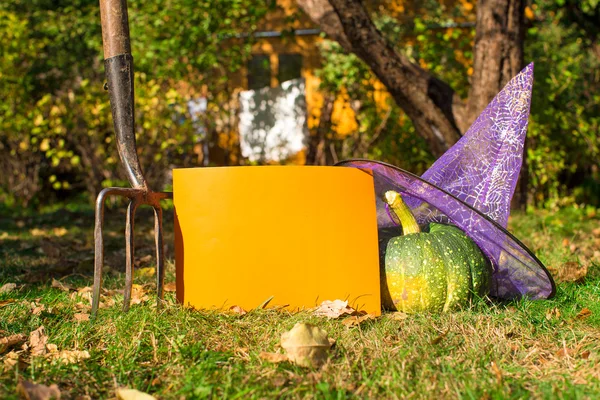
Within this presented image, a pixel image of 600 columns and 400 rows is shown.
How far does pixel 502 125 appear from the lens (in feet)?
8.42

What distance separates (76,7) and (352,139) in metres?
5.31

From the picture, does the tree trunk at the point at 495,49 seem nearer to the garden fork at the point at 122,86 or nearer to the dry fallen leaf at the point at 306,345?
the garden fork at the point at 122,86

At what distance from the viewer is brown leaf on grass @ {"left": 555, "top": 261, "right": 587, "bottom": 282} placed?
9.26 ft

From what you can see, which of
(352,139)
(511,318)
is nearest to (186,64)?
(352,139)

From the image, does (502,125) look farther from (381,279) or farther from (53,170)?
(53,170)

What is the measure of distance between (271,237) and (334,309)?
33 centimetres

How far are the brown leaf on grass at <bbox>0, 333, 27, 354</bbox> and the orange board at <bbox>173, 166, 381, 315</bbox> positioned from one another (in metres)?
0.57

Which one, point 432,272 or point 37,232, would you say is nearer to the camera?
point 432,272

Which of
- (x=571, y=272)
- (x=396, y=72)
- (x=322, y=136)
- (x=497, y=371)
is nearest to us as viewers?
(x=497, y=371)


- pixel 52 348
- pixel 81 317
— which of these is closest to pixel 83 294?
pixel 81 317

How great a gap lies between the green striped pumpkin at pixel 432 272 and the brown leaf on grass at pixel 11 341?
4.14 ft

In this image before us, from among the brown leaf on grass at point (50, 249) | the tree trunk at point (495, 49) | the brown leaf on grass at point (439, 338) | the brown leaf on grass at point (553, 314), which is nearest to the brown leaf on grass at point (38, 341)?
the brown leaf on grass at point (439, 338)

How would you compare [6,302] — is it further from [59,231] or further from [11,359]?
[59,231]

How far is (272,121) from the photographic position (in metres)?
8.28
